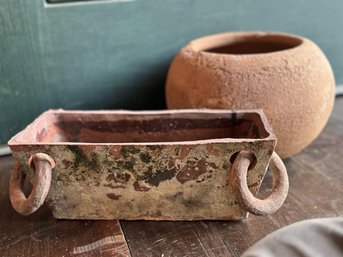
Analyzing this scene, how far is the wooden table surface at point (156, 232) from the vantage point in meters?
0.53

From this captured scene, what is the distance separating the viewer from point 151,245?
53 centimetres

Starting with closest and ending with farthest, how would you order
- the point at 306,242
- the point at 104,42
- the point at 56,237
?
the point at 306,242, the point at 56,237, the point at 104,42

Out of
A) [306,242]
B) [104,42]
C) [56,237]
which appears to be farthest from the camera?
[104,42]

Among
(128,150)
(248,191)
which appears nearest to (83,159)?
(128,150)

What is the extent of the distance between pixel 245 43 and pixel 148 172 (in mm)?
386

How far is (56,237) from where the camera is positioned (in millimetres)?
552

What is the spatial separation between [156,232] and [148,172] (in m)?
0.09

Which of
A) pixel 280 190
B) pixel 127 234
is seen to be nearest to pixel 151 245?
pixel 127 234

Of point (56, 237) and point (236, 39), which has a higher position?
point (236, 39)

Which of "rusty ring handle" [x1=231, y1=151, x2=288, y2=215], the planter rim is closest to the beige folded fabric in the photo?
"rusty ring handle" [x1=231, y1=151, x2=288, y2=215]

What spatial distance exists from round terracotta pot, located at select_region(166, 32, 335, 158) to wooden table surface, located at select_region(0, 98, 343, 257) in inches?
3.8

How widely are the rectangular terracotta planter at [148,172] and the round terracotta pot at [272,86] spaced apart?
0.05 m

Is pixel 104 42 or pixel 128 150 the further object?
pixel 104 42

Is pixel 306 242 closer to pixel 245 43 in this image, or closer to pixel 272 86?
pixel 272 86
